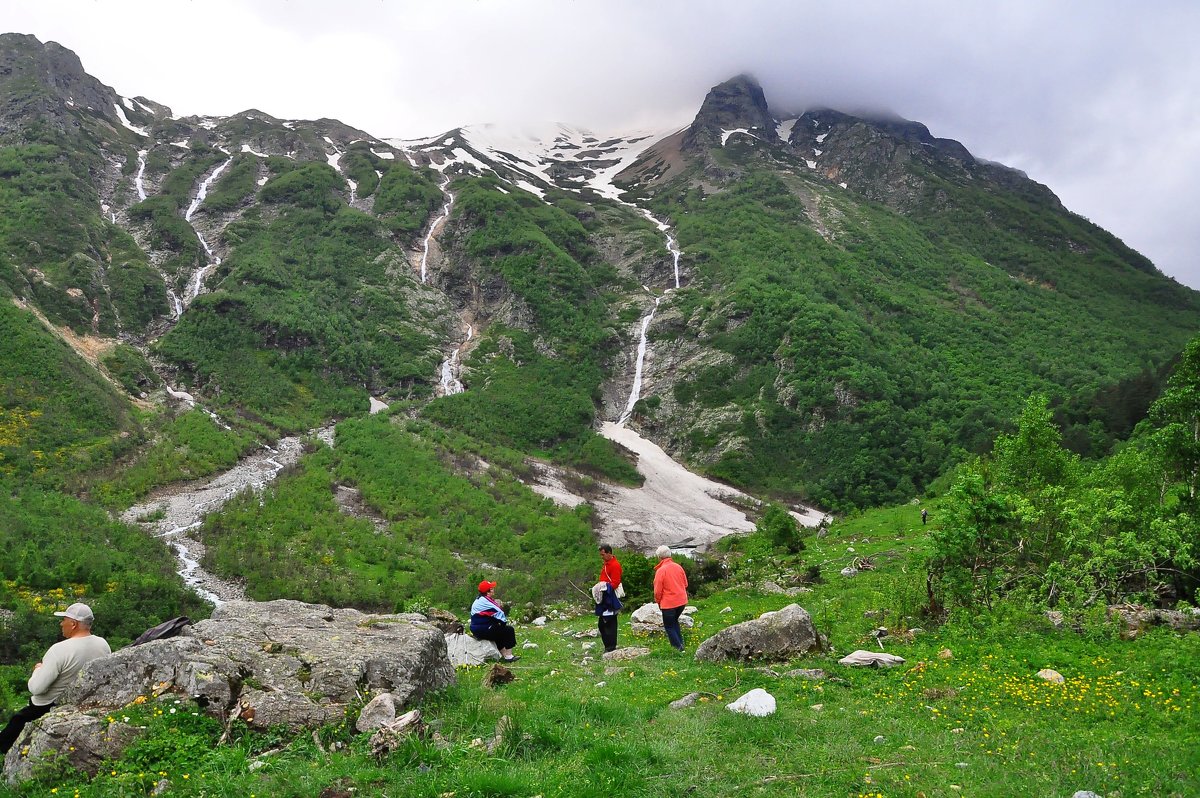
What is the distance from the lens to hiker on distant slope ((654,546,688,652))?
13.6 m

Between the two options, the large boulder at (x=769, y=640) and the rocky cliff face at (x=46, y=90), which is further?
the rocky cliff face at (x=46, y=90)

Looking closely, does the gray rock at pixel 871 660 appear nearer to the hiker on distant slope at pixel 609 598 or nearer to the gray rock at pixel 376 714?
the hiker on distant slope at pixel 609 598

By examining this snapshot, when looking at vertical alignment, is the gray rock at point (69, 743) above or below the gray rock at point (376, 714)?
below

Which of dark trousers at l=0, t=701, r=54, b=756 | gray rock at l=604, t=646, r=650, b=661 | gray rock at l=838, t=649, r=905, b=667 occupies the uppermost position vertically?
gray rock at l=838, t=649, r=905, b=667

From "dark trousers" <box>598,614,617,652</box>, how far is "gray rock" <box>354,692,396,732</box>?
6805mm

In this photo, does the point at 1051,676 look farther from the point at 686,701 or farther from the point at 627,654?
the point at 627,654

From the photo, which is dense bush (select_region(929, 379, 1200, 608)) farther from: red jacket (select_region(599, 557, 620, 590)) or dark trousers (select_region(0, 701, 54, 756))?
dark trousers (select_region(0, 701, 54, 756))

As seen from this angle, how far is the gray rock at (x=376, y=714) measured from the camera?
8336mm

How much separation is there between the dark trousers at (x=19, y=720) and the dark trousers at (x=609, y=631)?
9948 mm

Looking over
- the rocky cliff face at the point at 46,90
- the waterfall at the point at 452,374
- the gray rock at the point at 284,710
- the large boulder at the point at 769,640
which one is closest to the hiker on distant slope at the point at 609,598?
the large boulder at the point at 769,640

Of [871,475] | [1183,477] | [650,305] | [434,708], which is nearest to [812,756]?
[434,708]

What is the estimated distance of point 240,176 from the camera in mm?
128000

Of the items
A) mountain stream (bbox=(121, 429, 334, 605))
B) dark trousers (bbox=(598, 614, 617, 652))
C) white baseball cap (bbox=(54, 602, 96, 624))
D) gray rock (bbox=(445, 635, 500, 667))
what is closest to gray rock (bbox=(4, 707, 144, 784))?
white baseball cap (bbox=(54, 602, 96, 624))

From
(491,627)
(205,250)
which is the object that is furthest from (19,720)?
(205,250)
